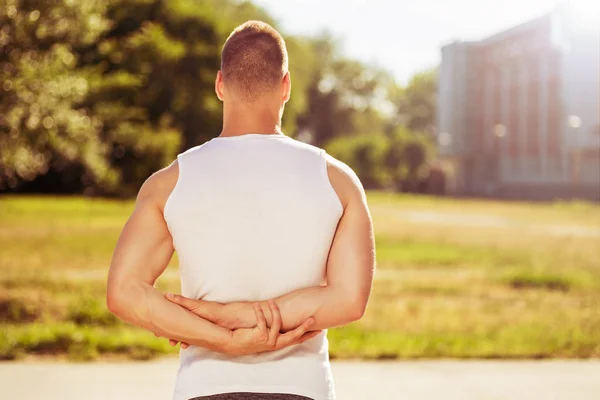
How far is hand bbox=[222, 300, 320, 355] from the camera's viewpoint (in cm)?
228

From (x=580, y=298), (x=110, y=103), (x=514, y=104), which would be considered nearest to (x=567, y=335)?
(x=580, y=298)

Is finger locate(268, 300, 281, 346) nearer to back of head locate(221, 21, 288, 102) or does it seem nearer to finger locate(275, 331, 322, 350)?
finger locate(275, 331, 322, 350)

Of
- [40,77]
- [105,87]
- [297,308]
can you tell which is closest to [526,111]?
[105,87]

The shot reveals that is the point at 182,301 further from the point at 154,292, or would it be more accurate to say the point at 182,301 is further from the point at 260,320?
the point at 260,320

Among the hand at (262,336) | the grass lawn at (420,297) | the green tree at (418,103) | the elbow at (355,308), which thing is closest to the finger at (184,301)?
the hand at (262,336)

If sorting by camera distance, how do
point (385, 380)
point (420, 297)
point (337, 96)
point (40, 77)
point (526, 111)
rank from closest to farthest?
point (385, 380)
point (40, 77)
point (420, 297)
point (526, 111)
point (337, 96)

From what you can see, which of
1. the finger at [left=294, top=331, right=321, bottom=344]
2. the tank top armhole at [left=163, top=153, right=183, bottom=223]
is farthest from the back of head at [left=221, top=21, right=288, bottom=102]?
the finger at [left=294, top=331, right=321, bottom=344]

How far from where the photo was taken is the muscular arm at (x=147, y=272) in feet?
7.61

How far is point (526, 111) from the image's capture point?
265 ft

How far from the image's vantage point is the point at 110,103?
17438mm

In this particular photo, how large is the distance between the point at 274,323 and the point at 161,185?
467 mm

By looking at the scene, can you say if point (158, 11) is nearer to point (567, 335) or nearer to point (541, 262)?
point (541, 262)

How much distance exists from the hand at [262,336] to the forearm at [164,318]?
0.09ft

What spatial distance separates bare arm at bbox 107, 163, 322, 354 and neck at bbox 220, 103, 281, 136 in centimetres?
20
